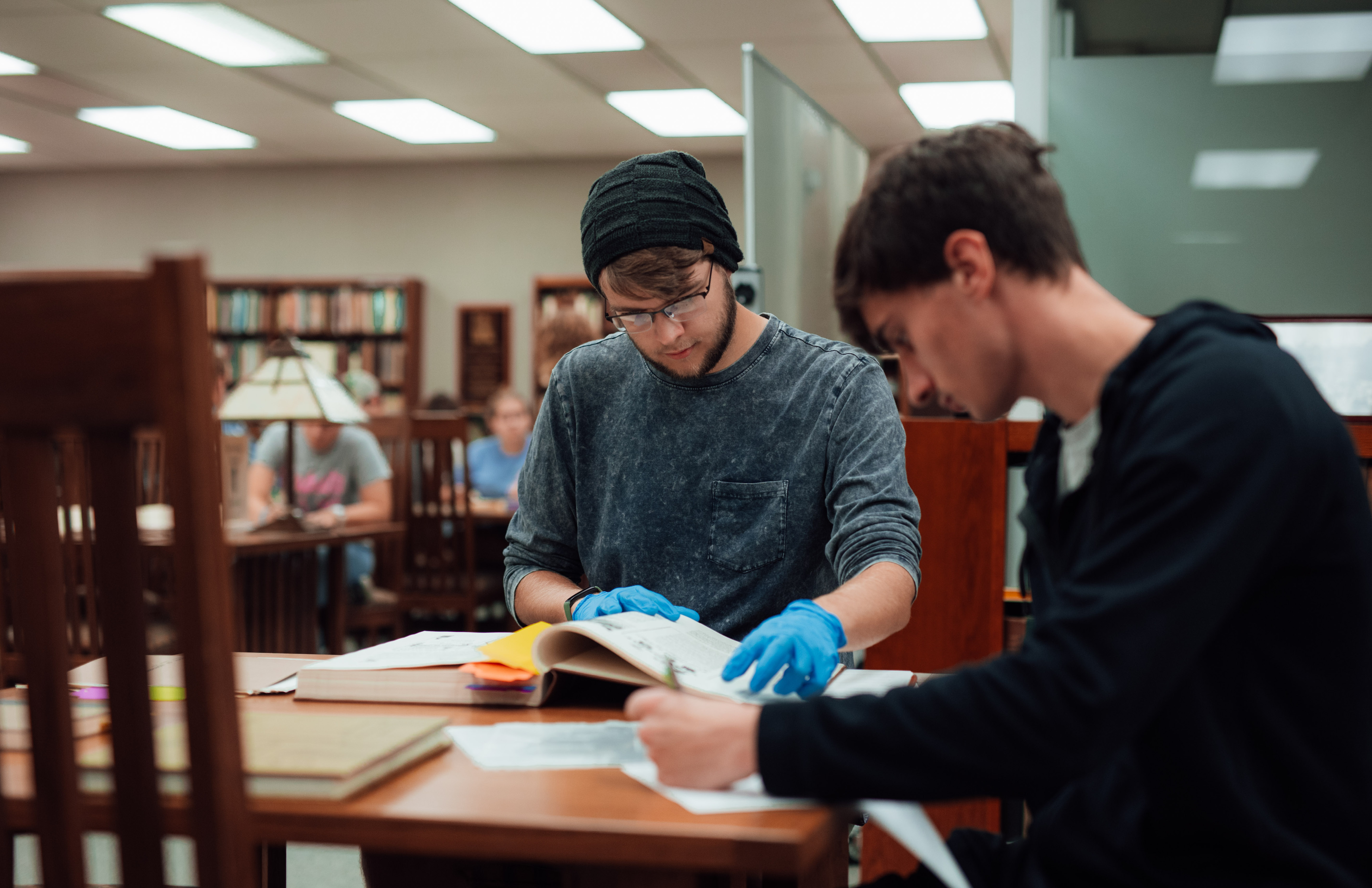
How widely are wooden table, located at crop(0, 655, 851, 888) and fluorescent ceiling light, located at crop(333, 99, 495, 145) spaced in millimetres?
5487

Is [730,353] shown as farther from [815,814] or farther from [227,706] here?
[227,706]

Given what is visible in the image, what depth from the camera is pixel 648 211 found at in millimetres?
1321

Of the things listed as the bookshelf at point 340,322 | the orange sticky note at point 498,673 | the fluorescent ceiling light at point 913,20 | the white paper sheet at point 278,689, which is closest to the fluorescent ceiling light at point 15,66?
the bookshelf at point 340,322

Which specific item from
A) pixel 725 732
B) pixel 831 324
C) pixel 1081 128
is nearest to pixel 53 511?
pixel 725 732

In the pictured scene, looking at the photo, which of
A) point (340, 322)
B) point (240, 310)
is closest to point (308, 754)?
point (340, 322)

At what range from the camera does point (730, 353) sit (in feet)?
4.83

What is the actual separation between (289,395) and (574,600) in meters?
1.85

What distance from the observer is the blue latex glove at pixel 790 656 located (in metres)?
0.95

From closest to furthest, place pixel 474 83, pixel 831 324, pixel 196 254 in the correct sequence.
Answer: pixel 196 254 < pixel 831 324 < pixel 474 83

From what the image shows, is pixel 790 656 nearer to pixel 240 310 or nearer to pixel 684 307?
pixel 684 307

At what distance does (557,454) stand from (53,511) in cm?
88

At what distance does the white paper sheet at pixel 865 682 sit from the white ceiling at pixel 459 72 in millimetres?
3668

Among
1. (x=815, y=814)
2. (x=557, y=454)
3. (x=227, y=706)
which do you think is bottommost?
(x=815, y=814)

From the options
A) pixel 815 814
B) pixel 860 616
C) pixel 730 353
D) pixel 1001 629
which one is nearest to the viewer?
pixel 815 814
